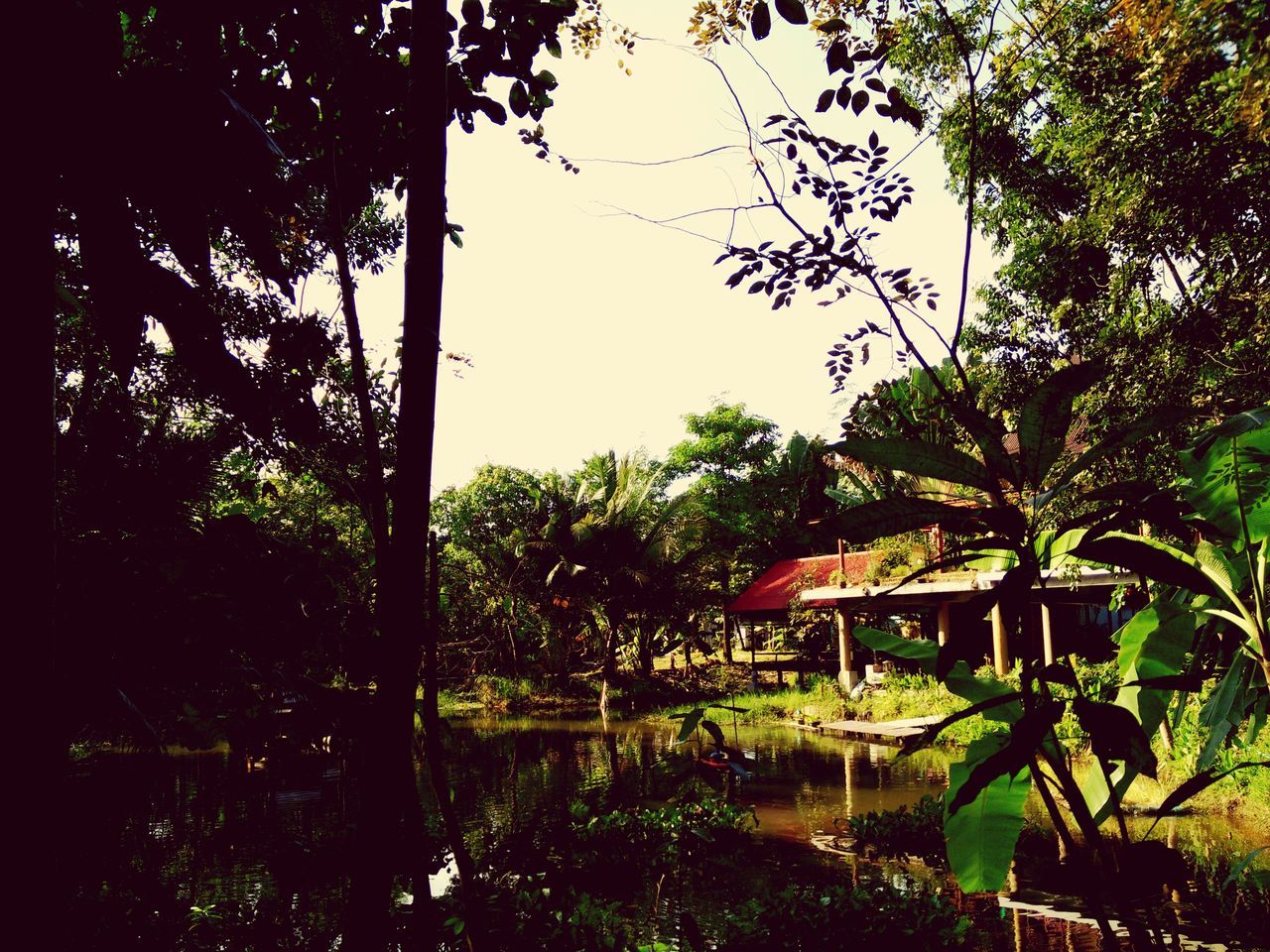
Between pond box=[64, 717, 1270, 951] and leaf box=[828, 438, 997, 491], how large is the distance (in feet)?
3.69

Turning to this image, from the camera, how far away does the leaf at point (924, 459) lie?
1512 mm

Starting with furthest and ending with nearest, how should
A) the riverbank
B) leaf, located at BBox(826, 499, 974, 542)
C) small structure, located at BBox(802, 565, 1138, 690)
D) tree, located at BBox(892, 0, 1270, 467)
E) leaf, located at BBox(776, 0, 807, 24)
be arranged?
small structure, located at BBox(802, 565, 1138, 690) → the riverbank → tree, located at BBox(892, 0, 1270, 467) → leaf, located at BBox(776, 0, 807, 24) → leaf, located at BBox(826, 499, 974, 542)

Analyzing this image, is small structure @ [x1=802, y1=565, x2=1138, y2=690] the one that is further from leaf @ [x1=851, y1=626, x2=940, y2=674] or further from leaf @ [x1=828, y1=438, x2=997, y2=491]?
leaf @ [x1=828, y1=438, x2=997, y2=491]

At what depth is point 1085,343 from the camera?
924 cm

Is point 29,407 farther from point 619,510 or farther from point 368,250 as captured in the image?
point 619,510

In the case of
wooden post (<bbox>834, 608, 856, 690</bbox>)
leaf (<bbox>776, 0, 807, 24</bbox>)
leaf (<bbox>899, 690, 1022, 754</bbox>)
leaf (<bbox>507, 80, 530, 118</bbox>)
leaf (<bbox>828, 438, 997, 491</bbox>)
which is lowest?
wooden post (<bbox>834, 608, 856, 690</bbox>)

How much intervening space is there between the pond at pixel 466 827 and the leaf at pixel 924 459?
1123 millimetres

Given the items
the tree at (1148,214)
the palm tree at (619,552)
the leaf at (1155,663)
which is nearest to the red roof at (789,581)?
the palm tree at (619,552)

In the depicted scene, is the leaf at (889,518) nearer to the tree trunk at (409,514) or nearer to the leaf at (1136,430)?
the leaf at (1136,430)

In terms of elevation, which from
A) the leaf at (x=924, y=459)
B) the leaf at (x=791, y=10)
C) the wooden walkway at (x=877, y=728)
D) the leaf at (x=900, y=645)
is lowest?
the wooden walkway at (x=877, y=728)

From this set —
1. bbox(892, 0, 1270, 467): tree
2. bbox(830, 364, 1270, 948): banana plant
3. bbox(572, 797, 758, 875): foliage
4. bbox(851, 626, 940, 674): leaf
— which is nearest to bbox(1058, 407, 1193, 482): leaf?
bbox(830, 364, 1270, 948): banana plant

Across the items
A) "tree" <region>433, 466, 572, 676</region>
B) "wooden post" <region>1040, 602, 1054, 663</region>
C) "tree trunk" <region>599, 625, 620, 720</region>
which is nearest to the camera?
"wooden post" <region>1040, 602, 1054, 663</region>

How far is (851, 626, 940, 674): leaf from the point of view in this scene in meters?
2.19

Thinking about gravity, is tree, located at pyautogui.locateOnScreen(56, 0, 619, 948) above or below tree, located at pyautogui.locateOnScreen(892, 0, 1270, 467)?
below
